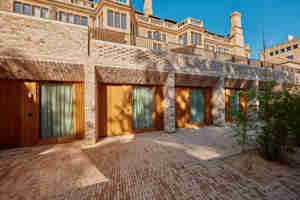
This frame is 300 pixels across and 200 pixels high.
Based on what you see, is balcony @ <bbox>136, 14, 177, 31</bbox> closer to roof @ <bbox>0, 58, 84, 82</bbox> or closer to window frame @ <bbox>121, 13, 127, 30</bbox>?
window frame @ <bbox>121, 13, 127, 30</bbox>

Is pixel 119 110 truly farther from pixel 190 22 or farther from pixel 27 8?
pixel 190 22

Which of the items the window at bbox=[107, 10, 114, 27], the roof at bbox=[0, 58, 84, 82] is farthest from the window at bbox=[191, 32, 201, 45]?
the roof at bbox=[0, 58, 84, 82]

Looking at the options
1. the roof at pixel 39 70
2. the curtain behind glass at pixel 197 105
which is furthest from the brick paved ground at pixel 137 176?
the curtain behind glass at pixel 197 105

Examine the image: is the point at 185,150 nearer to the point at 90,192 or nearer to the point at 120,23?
the point at 90,192

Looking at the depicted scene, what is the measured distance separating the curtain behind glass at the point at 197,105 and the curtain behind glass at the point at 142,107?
2836 millimetres

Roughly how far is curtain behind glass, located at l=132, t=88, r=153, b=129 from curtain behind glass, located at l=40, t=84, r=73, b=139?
2977 millimetres

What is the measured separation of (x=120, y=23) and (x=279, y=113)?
13.0 m

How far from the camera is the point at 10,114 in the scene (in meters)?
4.89

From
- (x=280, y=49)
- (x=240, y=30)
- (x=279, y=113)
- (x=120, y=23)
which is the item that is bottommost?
(x=279, y=113)

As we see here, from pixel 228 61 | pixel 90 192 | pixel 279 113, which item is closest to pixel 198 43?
pixel 228 61

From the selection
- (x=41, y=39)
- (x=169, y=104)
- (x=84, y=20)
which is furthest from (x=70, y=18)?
(x=169, y=104)

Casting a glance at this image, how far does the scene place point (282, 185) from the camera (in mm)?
2691

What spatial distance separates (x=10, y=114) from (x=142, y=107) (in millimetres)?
5385

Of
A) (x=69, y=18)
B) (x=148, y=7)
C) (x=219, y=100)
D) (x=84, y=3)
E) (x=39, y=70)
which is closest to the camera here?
(x=39, y=70)
